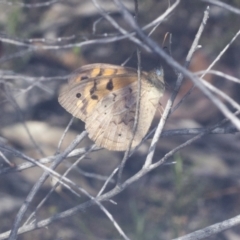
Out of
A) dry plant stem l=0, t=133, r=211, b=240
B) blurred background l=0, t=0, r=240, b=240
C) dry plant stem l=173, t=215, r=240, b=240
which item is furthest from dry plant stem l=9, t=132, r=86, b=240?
blurred background l=0, t=0, r=240, b=240

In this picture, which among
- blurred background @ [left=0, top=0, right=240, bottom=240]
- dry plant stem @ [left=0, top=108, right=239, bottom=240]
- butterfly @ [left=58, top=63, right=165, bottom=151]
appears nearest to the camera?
dry plant stem @ [left=0, top=108, right=239, bottom=240]

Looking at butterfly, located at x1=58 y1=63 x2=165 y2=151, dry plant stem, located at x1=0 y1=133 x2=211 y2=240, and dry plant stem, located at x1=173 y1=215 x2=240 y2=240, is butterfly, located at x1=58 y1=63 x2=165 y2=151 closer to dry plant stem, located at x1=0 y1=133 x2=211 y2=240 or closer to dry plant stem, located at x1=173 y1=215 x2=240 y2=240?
dry plant stem, located at x1=0 y1=133 x2=211 y2=240

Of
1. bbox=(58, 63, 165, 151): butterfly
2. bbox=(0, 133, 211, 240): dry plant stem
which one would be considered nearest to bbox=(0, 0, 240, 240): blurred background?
bbox=(58, 63, 165, 151): butterfly

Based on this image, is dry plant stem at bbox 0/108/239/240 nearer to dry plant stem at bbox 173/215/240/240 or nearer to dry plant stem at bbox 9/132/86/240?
dry plant stem at bbox 9/132/86/240

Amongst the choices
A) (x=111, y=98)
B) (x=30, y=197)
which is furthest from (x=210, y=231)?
(x=111, y=98)

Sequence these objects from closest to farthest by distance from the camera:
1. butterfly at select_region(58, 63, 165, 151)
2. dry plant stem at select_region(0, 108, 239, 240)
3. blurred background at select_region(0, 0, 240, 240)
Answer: dry plant stem at select_region(0, 108, 239, 240) → butterfly at select_region(58, 63, 165, 151) → blurred background at select_region(0, 0, 240, 240)

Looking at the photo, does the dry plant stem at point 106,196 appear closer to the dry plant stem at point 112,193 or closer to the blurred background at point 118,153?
the dry plant stem at point 112,193

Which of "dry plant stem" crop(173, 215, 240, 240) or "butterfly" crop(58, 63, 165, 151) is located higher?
"butterfly" crop(58, 63, 165, 151)

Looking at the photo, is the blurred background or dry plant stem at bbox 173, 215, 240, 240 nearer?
dry plant stem at bbox 173, 215, 240, 240

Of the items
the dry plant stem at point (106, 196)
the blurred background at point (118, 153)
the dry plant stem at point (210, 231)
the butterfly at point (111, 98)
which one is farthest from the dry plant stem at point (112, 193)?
the blurred background at point (118, 153)
